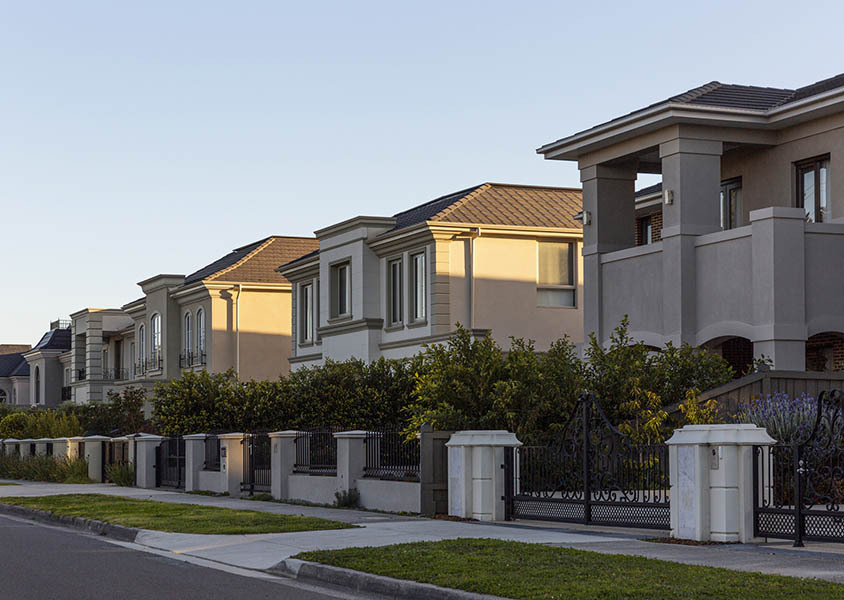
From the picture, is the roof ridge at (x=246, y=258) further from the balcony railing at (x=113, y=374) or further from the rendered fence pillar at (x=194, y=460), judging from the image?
the rendered fence pillar at (x=194, y=460)

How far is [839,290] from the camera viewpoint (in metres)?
24.5

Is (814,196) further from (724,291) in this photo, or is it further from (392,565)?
(392,565)

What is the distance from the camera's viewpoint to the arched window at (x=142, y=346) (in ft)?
193

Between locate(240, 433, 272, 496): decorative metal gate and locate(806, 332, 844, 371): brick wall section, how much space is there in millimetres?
11541

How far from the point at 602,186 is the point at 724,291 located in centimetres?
458

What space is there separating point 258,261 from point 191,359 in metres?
4.94

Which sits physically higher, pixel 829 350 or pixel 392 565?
pixel 829 350

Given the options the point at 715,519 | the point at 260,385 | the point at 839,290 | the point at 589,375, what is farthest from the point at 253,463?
the point at 715,519

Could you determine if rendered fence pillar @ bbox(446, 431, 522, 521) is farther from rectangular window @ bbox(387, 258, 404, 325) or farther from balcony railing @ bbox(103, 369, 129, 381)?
balcony railing @ bbox(103, 369, 129, 381)

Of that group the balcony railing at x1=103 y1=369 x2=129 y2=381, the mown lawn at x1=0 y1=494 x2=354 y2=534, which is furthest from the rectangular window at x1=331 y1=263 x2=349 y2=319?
the balcony railing at x1=103 y1=369 x2=129 y2=381

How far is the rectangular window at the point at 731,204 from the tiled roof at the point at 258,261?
85.8ft

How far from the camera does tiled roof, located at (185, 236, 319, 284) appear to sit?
172 feet

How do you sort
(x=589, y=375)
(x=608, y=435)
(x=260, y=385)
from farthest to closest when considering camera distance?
(x=260, y=385) → (x=589, y=375) → (x=608, y=435)

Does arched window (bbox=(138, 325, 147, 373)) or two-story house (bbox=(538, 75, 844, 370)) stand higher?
two-story house (bbox=(538, 75, 844, 370))
